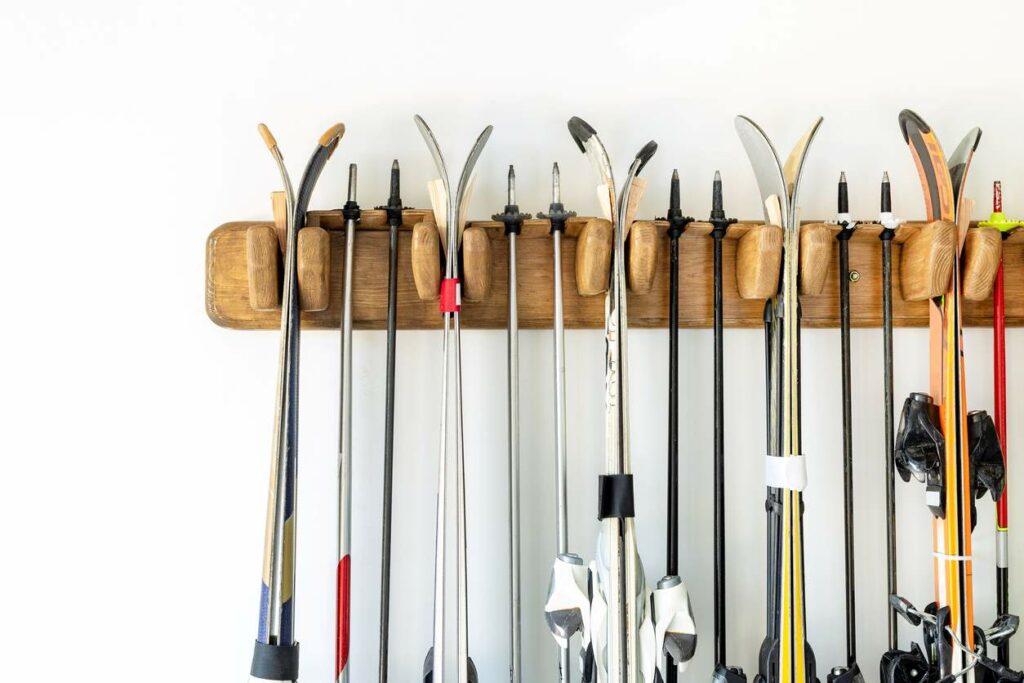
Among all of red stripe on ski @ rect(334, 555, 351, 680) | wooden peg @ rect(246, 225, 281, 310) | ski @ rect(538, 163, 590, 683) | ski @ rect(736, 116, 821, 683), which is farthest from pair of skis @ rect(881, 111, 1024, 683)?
wooden peg @ rect(246, 225, 281, 310)

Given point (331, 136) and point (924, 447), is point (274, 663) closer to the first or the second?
point (331, 136)

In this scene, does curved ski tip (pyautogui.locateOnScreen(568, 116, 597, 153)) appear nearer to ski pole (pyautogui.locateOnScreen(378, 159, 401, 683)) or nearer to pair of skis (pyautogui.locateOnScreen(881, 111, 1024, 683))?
ski pole (pyautogui.locateOnScreen(378, 159, 401, 683))

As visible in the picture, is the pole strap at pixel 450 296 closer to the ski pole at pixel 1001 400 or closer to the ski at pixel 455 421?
the ski at pixel 455 421

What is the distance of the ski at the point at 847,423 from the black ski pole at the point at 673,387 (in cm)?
18

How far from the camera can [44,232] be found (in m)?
0.84

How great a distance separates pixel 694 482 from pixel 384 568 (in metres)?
0.37

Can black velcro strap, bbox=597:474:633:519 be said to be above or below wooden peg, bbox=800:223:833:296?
below

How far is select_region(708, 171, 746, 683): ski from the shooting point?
29.9 inches

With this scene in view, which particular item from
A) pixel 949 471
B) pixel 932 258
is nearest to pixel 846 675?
pixel 949 471

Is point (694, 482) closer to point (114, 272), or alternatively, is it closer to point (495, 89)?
point (495, 89)

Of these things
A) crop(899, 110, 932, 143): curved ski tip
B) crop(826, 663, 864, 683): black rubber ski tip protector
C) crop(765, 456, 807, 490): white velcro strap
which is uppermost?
crop(899, 110, 932, 143): curved ski tip

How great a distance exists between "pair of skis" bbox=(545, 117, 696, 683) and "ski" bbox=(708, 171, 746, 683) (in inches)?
2.1

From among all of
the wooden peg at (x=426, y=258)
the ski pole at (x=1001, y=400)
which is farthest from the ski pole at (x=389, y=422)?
the ski pole at (x=1001, y=400)

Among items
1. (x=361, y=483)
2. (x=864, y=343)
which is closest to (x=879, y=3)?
(x=864, y=343)
